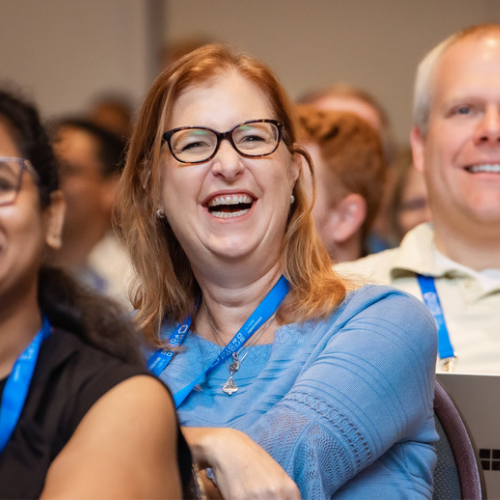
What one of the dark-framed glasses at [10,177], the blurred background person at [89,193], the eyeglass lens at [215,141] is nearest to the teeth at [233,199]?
the eyeglass lens at [215,141]

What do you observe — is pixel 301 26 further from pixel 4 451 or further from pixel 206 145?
pixel 4 451

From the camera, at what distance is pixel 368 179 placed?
314cm

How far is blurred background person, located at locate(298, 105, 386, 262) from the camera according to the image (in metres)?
3.04

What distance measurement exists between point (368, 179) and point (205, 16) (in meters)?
4.12

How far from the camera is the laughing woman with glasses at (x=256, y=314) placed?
65.0 inches

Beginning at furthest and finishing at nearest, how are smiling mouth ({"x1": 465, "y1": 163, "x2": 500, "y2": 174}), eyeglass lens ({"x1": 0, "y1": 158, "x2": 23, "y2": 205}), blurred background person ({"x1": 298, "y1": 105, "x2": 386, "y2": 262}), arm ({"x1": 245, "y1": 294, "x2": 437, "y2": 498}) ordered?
blurred background person ({"x1": 298, "y1": 105, "x2": 386, "y2": 262}), smiling mouth ({"x1": 465, "y1": 163, "x2": 500, "y2": 174}), arm ({"x1": 245, "y1": 294, "x2": 437, "y2": 498}), eyeglass lens ({"x1": 0, "y1": 158, "x2": 23, "y2": 205})

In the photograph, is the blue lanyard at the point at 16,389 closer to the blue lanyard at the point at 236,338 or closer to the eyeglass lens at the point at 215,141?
the blue lanyard at the point at 236,338

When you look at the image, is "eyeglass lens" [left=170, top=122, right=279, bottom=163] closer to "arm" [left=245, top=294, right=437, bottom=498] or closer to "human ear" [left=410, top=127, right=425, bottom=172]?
"arm" [left=245, top=294, right=437, bottom=498]

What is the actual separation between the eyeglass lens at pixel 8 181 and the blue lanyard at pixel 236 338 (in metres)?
0.65

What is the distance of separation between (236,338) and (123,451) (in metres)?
0.76

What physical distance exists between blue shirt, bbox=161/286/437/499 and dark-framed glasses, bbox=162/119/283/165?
1.36 ft

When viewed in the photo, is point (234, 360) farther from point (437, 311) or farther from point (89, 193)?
point (89, 193)

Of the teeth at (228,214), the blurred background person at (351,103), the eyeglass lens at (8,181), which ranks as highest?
the eyeglass lens at (8,181)

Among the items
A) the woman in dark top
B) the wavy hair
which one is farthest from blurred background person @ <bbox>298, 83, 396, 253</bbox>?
the woman in dark top
